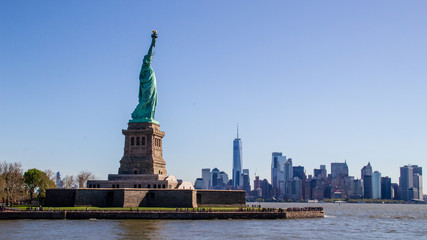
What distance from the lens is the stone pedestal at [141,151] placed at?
9825 centimetres

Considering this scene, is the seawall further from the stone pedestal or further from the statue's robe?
the statue's robe

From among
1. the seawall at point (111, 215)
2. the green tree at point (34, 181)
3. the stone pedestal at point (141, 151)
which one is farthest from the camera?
the green tree at point (34, 181)

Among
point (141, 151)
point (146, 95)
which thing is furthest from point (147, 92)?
point (141, 151)

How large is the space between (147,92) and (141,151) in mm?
10831

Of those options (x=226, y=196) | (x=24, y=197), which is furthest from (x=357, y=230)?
(x=24, y=197)

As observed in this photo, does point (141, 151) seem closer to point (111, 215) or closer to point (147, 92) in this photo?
point (147, 92)

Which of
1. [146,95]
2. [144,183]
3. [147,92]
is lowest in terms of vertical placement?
[144,183]

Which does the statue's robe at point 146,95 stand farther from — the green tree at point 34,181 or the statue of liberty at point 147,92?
the green tree at point 34,181

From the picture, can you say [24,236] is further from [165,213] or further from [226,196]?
[226,196]

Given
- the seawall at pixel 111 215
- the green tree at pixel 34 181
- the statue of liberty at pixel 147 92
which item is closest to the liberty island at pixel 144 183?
the statue of liberty at pixel 147 92

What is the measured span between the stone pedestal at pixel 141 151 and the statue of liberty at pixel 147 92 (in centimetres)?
210

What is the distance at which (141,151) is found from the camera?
99.4 m

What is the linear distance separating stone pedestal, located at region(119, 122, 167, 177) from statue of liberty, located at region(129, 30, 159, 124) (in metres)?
2.10

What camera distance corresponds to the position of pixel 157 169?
99.1 meters
